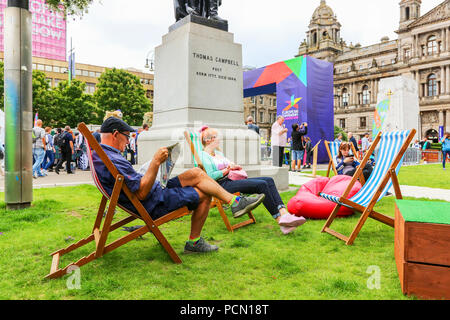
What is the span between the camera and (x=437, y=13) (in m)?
56.9

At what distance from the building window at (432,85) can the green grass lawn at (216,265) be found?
6470 centimetres

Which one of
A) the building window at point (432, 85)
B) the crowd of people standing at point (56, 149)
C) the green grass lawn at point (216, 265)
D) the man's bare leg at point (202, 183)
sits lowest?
the green grass lawn at point (216, 265)

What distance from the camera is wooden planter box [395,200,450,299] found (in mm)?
2299

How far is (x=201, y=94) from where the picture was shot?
6836 mm

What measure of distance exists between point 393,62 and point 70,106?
60.1 metres

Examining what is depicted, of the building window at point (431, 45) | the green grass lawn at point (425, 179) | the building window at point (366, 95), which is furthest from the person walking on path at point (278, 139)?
the building window at point (366, 95)

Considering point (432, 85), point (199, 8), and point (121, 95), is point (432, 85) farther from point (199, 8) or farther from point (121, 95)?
point (199, 8)

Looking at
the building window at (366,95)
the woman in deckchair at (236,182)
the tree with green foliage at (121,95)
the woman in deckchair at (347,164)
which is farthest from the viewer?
the building window at (366,95)

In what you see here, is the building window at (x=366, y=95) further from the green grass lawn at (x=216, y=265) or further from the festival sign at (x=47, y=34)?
the festival sign at (x=47, y=34)

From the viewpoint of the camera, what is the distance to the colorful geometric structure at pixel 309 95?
19781 millimetres

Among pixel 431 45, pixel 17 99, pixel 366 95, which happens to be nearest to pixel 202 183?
pixel 17 99
